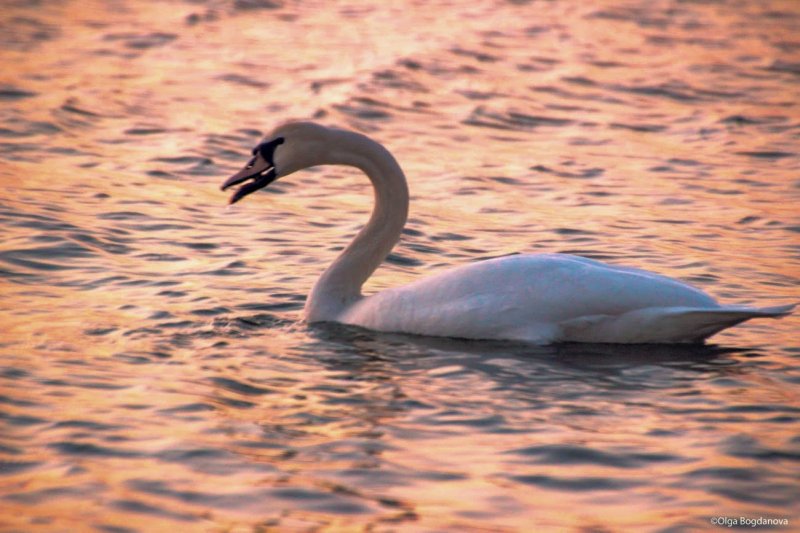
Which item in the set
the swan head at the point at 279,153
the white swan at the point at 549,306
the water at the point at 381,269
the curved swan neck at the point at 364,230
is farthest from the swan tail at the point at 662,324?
the swan head at the point at 279,153

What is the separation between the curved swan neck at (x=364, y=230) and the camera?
9.18m

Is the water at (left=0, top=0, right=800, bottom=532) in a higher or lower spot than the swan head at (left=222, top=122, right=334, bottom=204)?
lower


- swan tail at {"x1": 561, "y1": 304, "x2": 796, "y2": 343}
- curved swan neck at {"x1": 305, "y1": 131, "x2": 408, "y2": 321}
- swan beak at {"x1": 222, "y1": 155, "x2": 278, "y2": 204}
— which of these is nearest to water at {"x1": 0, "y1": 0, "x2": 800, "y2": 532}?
swan tail at {"x1": 561, "y1": 304, "x2": 796, "y2": 343}

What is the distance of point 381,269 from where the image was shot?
10672 millimetres

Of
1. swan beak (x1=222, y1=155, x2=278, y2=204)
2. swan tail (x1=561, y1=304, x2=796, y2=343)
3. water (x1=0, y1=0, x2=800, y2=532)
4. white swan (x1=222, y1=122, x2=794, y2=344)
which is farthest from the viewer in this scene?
swan beak (x1=222, y1=155, x2=278, y2=204)

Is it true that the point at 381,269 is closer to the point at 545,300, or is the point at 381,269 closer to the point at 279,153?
Answer: the point at 279,153

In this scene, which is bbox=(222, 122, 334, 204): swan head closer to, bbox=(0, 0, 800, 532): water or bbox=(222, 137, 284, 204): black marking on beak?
bbox=(222, 137, 284, 204): black marking on beak

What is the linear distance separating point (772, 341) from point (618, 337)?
108 centimetres

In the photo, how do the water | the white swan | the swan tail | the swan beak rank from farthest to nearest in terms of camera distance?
the swan beak < the white swan < the swan tail < the water

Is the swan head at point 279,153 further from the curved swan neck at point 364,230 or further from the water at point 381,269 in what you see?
the water at point 381,269

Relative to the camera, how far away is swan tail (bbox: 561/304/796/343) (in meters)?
8.02

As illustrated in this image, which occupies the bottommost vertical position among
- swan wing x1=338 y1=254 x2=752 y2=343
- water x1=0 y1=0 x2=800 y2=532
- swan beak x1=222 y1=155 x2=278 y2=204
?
water x1=0 y1=0 x2=800 y2=532

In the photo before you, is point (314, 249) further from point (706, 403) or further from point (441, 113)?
point (441, 113)

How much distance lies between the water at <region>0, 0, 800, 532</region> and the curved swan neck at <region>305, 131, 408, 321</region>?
272 mm
